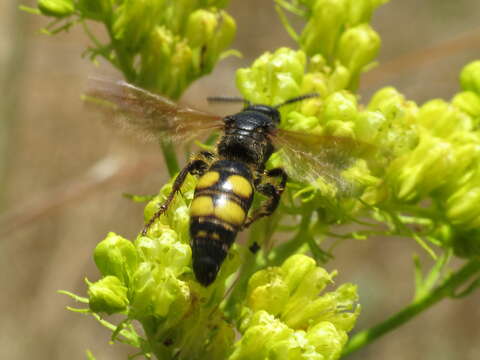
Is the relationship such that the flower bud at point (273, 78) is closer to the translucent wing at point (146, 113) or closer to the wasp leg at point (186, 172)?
the translucent wing at point (146, 113)

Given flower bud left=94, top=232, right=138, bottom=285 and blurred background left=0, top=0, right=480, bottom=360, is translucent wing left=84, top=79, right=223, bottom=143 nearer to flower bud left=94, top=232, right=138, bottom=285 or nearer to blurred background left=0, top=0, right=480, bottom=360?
flower bud left=94, top=232, right=138, bottom=285

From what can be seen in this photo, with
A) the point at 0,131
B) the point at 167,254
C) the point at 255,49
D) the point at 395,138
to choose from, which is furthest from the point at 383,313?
the point at 167,254

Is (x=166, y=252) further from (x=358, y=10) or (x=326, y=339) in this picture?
(x=358, y=10)

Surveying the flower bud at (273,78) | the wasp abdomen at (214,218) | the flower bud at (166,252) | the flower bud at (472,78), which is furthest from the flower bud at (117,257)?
the flower bud at (472,78)

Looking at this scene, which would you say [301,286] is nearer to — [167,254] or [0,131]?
[167,254]

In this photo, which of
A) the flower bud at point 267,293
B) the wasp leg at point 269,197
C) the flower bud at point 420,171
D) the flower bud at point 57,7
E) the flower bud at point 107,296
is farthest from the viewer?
the flower bud at point 57,7

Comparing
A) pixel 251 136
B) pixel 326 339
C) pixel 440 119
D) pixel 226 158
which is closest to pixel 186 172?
pixel 226 158
